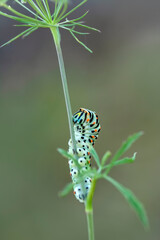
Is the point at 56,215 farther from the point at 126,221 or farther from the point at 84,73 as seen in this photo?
the point at 84,73

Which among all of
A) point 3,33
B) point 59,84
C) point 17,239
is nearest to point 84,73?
point 59,84

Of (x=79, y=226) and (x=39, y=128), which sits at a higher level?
(x=39, y=128)

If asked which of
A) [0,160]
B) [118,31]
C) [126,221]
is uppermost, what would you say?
[118,31]

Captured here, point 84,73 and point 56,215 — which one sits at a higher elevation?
point 84,73

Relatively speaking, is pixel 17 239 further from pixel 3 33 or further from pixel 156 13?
pixel 156 13

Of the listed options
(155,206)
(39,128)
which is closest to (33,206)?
(39,128)

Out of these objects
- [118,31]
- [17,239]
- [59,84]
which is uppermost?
[118,31]
